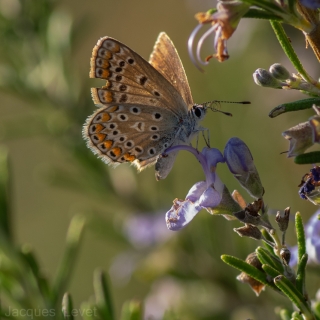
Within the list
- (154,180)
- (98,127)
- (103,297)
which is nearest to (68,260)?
(103,297)

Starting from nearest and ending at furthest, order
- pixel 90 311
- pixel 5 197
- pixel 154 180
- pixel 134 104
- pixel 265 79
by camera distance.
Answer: pixel 265 79
pixel 90 311
pixel 134 104
pixel 5 197
pixel 154 180

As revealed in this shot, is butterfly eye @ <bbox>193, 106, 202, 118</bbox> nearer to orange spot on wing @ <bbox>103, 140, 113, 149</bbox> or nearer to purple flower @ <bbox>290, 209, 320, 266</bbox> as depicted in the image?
orange spot on wing @ <bbox>103, 140, 113, 149</bbox>

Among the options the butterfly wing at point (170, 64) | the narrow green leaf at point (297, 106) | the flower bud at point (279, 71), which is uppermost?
the flower bud at point (279, 71)

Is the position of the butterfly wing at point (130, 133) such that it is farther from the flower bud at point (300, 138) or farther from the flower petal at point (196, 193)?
the flower bud at point (300, 138)

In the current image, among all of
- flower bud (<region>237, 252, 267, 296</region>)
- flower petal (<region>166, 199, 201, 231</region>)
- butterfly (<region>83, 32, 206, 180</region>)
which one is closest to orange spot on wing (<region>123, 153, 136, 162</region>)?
butterfly (<region>83, 32, 206, 180</region>)

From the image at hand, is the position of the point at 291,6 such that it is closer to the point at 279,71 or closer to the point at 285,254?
the point at 279,71

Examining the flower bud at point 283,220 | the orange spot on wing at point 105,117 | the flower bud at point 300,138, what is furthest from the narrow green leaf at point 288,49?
the orange spot on wing at point 105,117

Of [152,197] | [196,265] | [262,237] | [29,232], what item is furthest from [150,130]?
[29,232]
